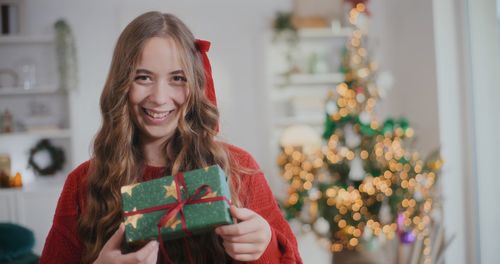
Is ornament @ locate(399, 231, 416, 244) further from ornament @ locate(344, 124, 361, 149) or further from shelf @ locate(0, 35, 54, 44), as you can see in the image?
shelf @ locate(0, 35, 54, 44)

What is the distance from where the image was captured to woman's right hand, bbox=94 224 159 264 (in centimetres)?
107

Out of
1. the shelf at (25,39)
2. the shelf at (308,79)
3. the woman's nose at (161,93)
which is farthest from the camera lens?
the shelf at (308,79)

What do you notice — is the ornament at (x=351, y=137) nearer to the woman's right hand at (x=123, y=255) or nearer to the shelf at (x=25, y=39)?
the woman's right hand at (x=123, y=255)

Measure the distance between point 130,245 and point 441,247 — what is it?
2751 millimetres

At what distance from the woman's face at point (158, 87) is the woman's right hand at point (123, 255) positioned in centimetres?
30

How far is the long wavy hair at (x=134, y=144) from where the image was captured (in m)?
1.28

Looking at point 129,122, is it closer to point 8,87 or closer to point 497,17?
point 497,17

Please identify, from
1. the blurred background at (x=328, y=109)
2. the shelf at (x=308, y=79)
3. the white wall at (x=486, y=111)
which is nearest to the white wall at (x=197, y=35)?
the blurred background at (x=328, y=109)

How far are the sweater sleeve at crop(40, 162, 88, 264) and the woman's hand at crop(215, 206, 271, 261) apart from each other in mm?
443

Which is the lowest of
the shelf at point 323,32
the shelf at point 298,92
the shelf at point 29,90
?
the shelf at point 298,92

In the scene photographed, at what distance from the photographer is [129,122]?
133cm

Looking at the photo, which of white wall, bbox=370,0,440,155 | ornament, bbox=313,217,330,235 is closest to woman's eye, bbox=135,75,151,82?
ornament, bbox=313,217,330,235

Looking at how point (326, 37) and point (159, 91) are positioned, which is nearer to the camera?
point (159, 91)

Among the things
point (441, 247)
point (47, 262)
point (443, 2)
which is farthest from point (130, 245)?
point (443, 2)
